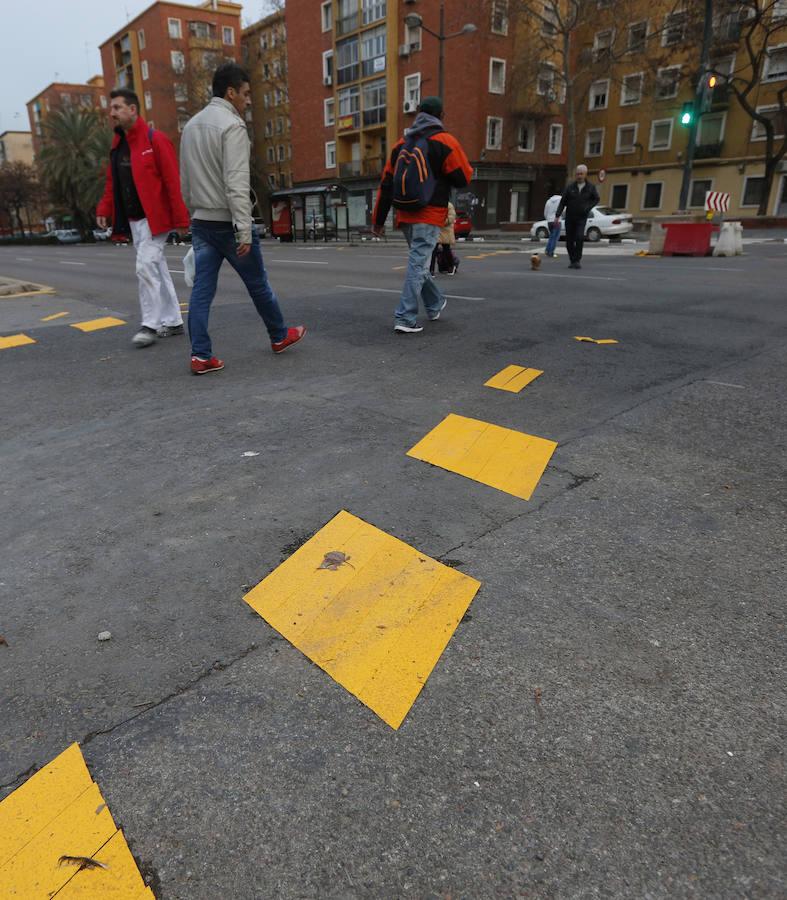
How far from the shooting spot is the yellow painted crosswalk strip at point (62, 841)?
124cm

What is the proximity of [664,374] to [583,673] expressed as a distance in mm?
3460

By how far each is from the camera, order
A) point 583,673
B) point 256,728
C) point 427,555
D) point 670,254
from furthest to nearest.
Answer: point 670,254, point 427,555, point 583,673, point 256,728

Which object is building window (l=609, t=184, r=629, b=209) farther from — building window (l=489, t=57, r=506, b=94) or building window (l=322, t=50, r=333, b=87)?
building window (l=322, t=50, r=333, b=87)

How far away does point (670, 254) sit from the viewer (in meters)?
16.8

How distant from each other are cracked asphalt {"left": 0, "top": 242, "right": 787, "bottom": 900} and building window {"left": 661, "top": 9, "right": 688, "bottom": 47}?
40.2 meters

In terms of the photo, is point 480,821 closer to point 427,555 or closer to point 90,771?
point 90,771

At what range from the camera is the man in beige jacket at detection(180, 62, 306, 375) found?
4.39 meters

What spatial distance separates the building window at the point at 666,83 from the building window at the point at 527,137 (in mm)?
7907

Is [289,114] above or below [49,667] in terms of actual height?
above

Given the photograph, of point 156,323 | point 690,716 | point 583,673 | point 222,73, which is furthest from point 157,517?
point 156,323

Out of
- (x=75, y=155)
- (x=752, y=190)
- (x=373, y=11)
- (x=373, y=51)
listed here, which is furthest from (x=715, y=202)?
(x=75, y=155)

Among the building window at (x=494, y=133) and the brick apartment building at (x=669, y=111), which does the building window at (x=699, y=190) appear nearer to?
the brick apartment building at (x=669, y=111)

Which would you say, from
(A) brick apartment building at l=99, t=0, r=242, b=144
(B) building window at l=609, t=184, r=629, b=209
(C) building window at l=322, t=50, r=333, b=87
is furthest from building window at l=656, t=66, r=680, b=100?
(A) brick apartment building at l=99, t=0, r=242, b=144

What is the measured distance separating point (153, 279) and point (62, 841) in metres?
5.37
